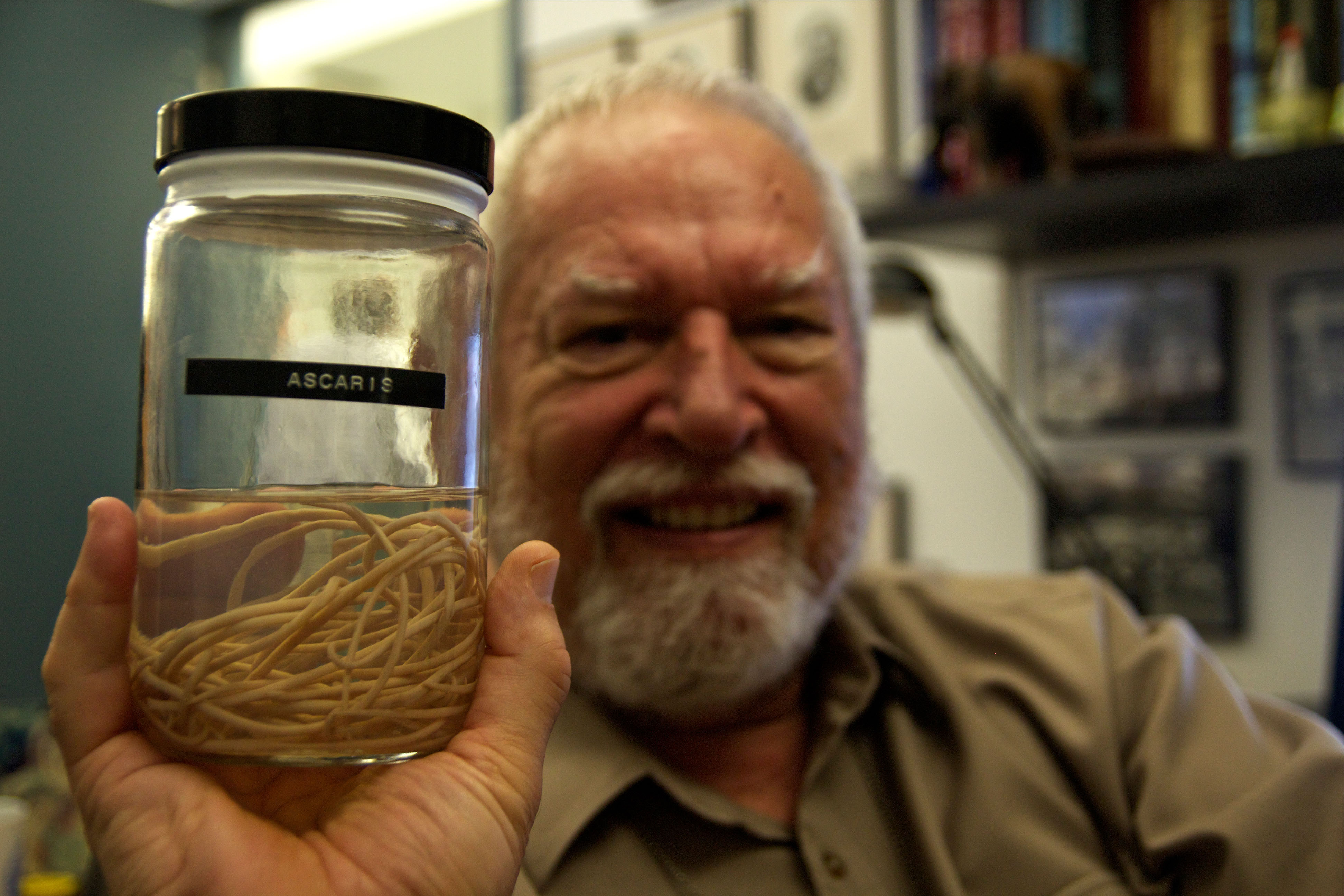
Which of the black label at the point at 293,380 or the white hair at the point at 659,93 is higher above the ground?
the white hair at the point at 659,93

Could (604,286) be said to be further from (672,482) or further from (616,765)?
(616,765)

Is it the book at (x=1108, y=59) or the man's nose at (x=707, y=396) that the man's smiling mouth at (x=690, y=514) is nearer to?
the man's nose at (x=707, y=396)

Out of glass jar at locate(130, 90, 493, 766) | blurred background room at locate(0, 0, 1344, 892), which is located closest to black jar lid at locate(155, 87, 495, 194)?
glass jar at locate(130, 90, 493, 766)

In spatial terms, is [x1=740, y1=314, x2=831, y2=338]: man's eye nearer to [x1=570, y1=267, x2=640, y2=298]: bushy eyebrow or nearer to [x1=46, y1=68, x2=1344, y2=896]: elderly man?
[x1=46, y1=68, x2=1344, y2=896]: elderly man

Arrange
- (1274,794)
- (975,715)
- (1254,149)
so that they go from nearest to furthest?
(1274,794) → (975,715) → (1254,149)

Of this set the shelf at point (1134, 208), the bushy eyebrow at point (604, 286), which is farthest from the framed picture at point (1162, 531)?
the bushy eyebrow at point (604, 286)

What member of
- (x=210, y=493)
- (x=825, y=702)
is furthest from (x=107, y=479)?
(x=210, y=493)

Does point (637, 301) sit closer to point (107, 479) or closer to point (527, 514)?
point (527, 514)

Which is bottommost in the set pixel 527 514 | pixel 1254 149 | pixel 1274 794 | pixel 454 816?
pixel 1274 794
